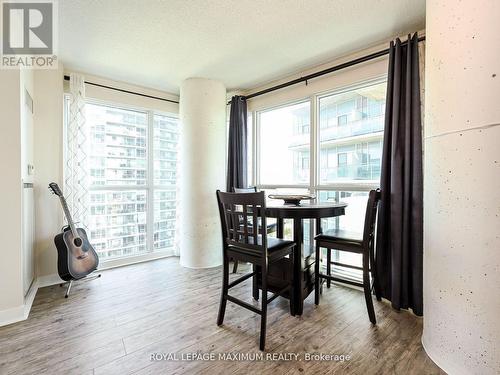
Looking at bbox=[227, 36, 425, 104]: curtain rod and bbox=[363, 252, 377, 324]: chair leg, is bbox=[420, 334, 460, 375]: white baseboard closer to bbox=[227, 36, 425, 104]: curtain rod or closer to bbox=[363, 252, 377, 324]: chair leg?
bbox=[363, 252, 377, 324]: chair leg

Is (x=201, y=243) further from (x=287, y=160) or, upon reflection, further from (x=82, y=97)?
(x=82, y=97)

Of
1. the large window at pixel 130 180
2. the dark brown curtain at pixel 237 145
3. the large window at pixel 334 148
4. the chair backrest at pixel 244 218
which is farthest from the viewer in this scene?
the dark brown curtain at pixel 237 145

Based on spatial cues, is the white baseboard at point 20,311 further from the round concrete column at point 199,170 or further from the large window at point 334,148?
the large window at point 334,148

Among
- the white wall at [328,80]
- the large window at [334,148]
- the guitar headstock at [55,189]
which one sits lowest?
the guitar headstock at [55,189]

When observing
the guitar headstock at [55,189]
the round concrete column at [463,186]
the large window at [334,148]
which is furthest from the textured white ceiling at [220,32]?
the guitar headstock at [55,189]

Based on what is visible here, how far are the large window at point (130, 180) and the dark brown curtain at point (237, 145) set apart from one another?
0.95 meters

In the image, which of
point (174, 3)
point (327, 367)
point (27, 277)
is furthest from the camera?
point (27, 277)

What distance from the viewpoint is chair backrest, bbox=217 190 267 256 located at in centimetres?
164

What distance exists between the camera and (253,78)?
126 inches

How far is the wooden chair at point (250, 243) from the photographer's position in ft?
5.39

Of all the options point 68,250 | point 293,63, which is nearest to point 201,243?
point 68,250

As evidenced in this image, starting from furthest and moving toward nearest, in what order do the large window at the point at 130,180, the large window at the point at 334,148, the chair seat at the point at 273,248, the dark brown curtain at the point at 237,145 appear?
1. the dark brown curtain at the point at 237,145
2. the large window at the point at 130,180
3. the large window at the point at 334,148
4. the chair seat at the point at 273,248

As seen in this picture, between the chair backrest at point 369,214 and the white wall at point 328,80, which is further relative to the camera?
the white wall at point 328,80

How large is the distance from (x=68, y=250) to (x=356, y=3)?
332 centimetres
